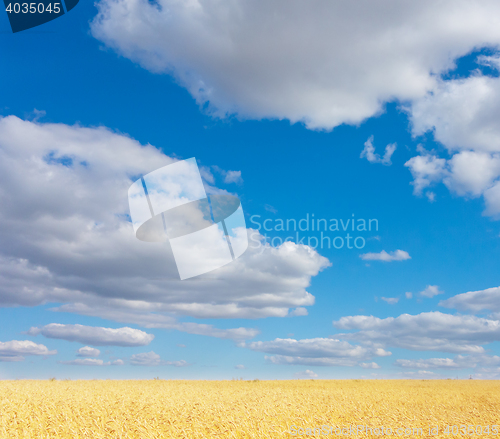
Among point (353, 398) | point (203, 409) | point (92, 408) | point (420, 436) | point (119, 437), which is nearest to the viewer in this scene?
point (119, 437)

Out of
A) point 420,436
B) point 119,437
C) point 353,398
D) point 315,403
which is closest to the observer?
point 119,437

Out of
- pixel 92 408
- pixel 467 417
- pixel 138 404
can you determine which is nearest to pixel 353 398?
pixel 467 417

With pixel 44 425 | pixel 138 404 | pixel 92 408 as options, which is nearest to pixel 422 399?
pixel 138 404

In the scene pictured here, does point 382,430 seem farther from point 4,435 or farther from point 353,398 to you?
point 4,435

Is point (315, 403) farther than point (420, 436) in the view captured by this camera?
Answer: Yes

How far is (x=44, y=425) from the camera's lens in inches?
601

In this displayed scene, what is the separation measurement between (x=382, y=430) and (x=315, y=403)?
24.5ft

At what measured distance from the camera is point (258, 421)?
16.8 meters

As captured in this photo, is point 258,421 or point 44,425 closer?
point 44,425

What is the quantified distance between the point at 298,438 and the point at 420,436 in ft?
17.9

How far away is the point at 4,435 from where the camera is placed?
14.1m

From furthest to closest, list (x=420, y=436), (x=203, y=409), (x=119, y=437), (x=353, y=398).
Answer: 1. (x=353, y=398)
2. (x=203, y=409)
3. (x=420, y=436)
4. (x=119, y=437)

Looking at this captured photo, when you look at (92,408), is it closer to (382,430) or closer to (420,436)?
(382,430)

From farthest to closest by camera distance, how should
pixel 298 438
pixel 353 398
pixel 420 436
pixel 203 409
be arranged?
Answer: pixel 353 398
pixel 203 409
pixel 420 436
pixel 298 438
